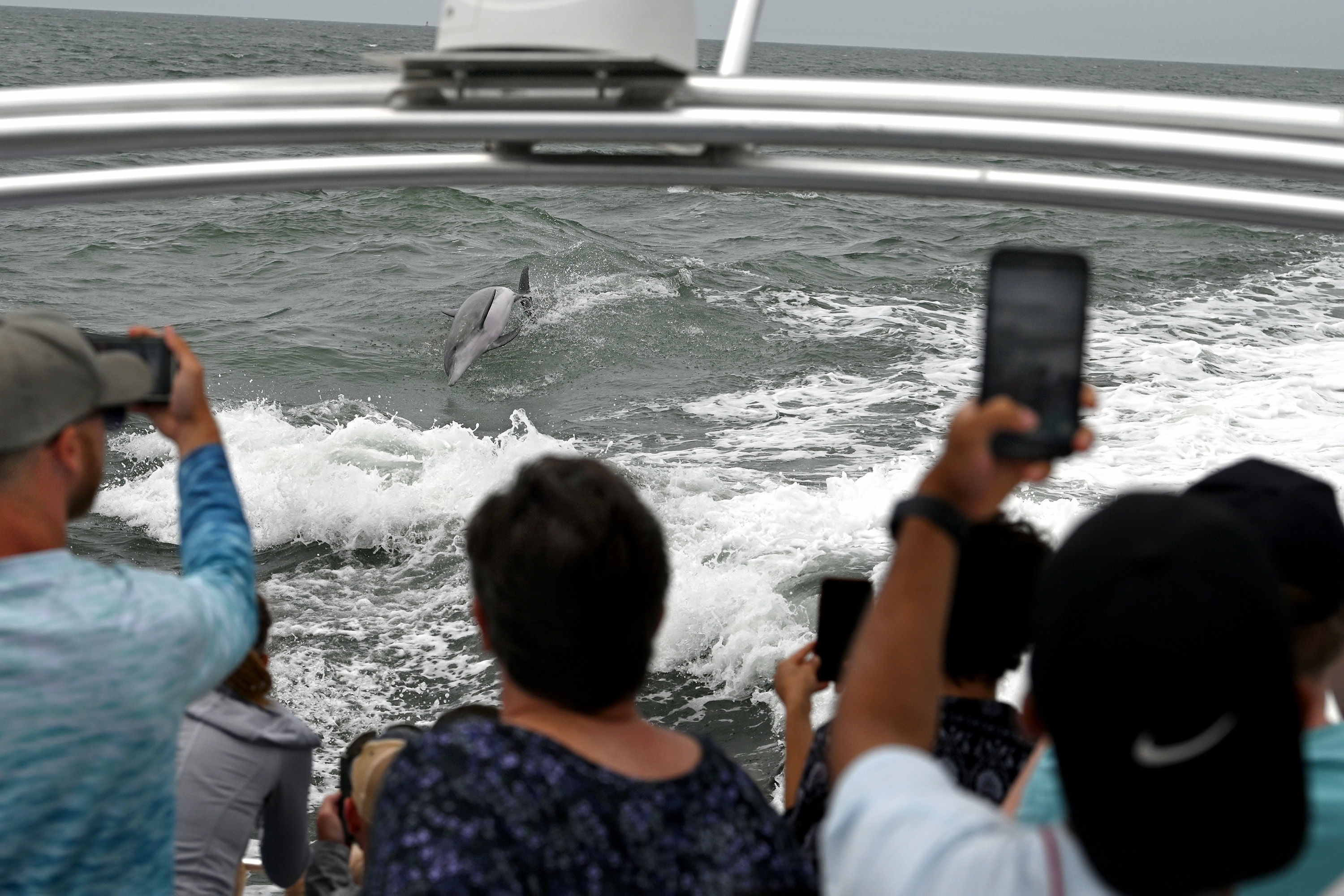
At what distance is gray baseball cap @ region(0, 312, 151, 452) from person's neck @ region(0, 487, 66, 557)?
0.06 m

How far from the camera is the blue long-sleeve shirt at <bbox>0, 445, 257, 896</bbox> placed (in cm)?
135

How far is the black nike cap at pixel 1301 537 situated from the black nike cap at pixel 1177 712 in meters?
0.46

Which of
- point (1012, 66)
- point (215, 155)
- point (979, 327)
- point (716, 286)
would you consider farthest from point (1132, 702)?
point (1012, 66)

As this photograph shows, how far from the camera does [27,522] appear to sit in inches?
55.9

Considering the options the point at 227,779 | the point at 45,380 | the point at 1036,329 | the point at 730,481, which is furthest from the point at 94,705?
the point at 730,481

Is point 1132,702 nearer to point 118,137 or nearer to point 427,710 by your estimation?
point 118,137

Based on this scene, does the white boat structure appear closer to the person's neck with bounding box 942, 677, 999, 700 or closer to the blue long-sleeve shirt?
the blue long-sleeve shirt

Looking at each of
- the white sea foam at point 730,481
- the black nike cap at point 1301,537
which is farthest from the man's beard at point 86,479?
the white sea foam at point 730,481

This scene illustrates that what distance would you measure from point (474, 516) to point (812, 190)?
22.1 inches

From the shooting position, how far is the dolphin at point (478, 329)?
12617 mm

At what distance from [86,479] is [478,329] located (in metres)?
11.7

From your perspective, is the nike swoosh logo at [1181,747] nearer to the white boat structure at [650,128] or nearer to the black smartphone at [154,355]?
the white boat structure at [650,128]

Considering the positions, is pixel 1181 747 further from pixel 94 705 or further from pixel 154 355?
pixel 154 355

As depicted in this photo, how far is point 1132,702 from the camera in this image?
3.02 ft
